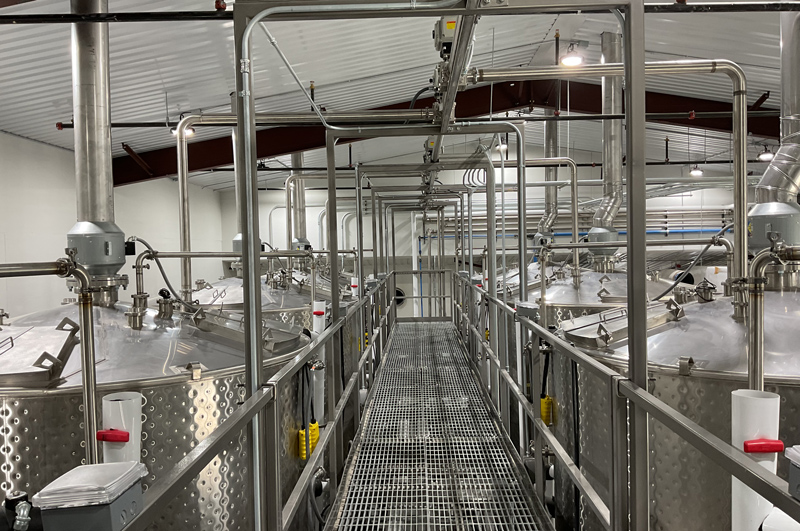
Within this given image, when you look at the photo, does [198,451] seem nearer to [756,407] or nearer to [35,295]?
[756,407]

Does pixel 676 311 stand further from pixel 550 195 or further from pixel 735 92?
pixel 550 195

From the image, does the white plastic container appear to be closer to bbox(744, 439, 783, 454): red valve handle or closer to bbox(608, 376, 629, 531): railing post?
bbox(608, 376, 629, 531): railing post

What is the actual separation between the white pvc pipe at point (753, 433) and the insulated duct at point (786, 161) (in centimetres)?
211

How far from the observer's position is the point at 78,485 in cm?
88

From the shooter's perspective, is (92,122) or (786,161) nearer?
(92,122)

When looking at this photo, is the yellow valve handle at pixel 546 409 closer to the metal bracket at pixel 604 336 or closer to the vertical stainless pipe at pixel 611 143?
the metal bracket at pixel 604 336

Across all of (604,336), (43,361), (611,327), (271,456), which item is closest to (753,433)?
(604,336)

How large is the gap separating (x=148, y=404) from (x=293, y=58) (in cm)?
477

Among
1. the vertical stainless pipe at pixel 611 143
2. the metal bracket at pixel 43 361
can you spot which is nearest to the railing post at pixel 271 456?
the metal bracket at pixel 43 361

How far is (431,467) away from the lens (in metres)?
3.50

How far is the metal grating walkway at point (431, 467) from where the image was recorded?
9.34 ft

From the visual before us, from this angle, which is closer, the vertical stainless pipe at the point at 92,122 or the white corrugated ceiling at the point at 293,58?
the vertical stainless pipe at the point at 92,122

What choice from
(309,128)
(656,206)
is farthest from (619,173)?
(656,206)

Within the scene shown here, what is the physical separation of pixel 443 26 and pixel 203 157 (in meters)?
6.80
